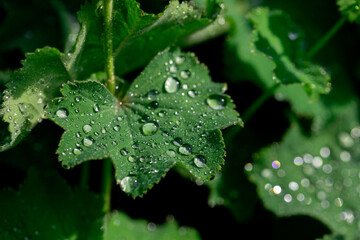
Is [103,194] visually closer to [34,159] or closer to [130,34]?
[34,159]

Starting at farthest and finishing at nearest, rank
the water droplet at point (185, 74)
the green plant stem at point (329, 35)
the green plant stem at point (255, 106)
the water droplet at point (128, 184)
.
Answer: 1. the green plant stem at point (255, 106)
2. the green plant stem at point (329, 35)
3. the water droplet at point (185, 74)
4. the water droplet at point (128, 184)

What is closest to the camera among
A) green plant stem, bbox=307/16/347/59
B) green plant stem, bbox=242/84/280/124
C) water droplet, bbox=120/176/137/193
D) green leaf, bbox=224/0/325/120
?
water droplet, bbox=120/176/137/193

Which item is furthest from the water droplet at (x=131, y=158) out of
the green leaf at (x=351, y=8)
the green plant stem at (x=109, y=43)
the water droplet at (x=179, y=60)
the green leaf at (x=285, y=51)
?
the green leaf at (x=351, y=8)

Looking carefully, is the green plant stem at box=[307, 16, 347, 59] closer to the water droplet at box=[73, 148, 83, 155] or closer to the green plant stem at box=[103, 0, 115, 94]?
the green plant stem at box=[103, 0, 115, 94]

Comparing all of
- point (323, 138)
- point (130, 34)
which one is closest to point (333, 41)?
point (323, 138)

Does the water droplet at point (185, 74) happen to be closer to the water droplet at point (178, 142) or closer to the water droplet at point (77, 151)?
the water droplet at point (178, 142)

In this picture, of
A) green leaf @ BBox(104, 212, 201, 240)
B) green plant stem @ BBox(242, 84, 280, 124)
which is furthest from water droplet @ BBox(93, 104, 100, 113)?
green plant stem @ BBox(242, 84, 280, 124)

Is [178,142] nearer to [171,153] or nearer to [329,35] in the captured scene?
[171,153]
